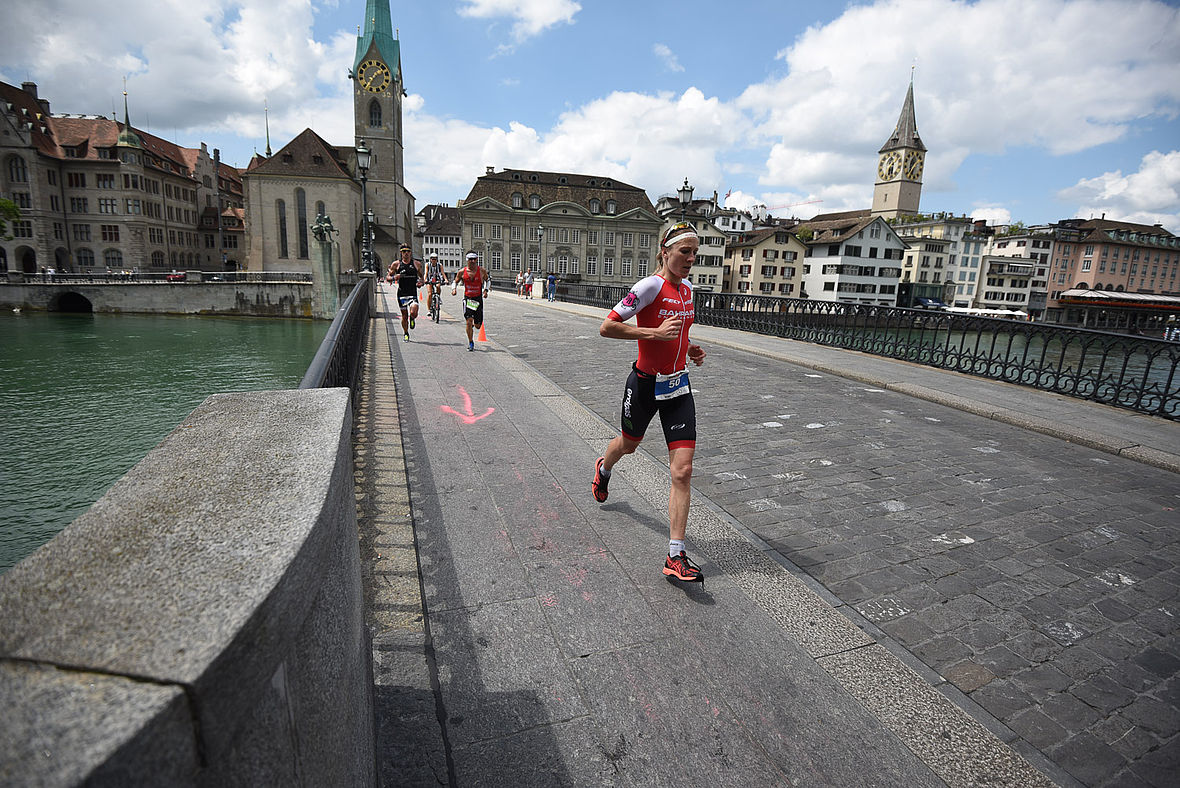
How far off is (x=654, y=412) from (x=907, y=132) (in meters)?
122

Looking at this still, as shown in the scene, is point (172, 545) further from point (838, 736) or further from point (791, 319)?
point (791, 319)

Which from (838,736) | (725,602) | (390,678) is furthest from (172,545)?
(725,602)

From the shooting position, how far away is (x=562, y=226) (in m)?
76.6

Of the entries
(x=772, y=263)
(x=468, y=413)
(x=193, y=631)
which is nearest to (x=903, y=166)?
(x=772, y=263)

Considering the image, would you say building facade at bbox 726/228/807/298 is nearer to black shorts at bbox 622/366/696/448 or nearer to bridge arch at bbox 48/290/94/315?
bridge arch at bbox 48/290/94/315

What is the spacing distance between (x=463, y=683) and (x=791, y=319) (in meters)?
16.4

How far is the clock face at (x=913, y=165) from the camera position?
10275 cm

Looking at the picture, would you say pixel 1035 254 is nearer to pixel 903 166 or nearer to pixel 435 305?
pixel 903 166

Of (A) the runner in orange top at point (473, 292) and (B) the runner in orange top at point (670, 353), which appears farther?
(A) the runner in orange top at point (473, 292)

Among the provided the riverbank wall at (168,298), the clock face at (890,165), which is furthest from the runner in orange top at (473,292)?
the clock face at (890,165)

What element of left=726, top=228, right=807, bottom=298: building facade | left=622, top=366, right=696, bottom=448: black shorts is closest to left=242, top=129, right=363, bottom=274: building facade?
left=726, top=228, right=807, bottom=298: building facade

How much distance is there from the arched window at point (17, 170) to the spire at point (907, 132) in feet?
384

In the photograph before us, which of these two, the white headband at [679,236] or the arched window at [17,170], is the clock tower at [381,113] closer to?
the arched window at [17,170]

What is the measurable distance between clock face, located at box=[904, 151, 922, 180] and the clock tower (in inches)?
3189
